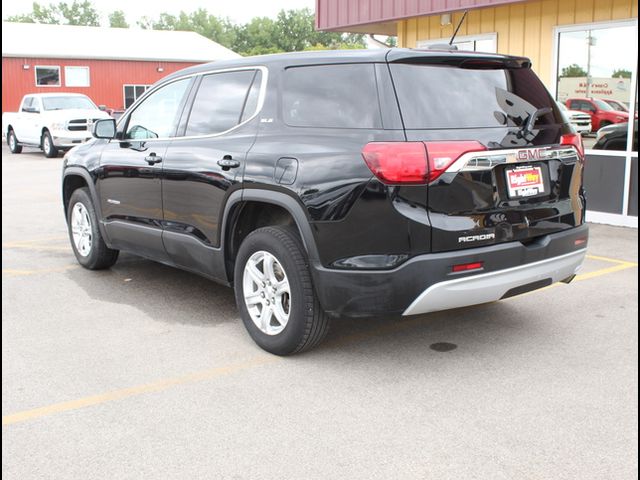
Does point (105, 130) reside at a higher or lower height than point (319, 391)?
higher

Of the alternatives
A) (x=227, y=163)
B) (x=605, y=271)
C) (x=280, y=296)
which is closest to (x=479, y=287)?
(x=280, y=296)

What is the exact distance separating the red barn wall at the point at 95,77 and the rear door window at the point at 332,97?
3142 cm

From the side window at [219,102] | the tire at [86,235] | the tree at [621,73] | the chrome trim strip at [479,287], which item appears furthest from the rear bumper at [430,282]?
the tree at [621,73]

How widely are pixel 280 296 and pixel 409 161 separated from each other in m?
1.24

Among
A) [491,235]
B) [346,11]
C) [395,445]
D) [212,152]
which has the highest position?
[346,11]

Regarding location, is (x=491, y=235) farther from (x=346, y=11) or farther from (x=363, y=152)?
(x=346, y=11)

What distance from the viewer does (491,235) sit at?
4.19m

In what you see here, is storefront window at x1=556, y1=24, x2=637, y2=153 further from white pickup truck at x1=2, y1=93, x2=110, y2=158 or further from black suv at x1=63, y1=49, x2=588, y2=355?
white pickup truck at x1=2, y1=93, x2=110, y2=158

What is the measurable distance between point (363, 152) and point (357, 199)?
0.83ft

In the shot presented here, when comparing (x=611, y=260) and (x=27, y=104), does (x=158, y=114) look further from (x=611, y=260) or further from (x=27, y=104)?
(x=27, y=104)

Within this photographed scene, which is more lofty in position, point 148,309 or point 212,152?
point 212,152

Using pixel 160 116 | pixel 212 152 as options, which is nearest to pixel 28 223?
pixel 160 116

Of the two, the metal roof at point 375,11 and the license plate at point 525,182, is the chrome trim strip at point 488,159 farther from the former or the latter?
the metal roof at point 375,11

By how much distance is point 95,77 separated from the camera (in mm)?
35500
